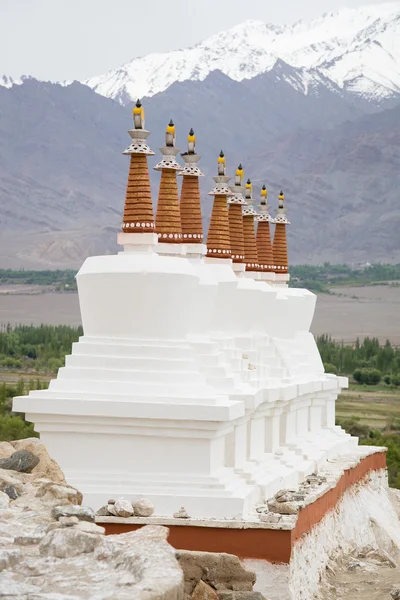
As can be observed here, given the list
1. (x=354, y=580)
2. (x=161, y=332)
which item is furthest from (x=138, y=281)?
(x=354, y=580)

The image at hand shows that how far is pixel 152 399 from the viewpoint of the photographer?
18609mm

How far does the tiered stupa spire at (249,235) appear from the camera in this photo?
2839 cm

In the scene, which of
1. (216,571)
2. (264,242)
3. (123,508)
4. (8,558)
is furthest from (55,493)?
(264,242)

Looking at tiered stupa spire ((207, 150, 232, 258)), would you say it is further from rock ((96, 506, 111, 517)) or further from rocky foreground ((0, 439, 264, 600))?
rocky foreground ((0, 439, 264, 600))

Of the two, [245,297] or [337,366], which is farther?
[337,366]

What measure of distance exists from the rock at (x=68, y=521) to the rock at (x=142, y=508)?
578 centimetres

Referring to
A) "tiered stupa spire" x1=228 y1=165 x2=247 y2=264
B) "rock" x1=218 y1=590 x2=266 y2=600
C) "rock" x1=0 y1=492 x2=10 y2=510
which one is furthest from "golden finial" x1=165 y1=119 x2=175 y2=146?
"rock" x1=0 y1=492 x2=10 y2=510

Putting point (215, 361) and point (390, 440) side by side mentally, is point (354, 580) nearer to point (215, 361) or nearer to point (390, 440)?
point (215, 361)

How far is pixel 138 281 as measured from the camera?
63.4 ft

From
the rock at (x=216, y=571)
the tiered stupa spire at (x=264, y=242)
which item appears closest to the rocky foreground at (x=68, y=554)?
the rock at (x=216, y=571)

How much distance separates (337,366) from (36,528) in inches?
3064

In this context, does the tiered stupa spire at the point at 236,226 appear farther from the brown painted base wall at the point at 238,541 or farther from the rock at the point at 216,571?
the rock at the point at 216,571

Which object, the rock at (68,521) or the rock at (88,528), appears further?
the rock at (68,521)

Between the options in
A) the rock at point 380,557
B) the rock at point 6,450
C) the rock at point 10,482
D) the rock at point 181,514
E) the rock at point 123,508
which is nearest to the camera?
the rock at point 10,482
